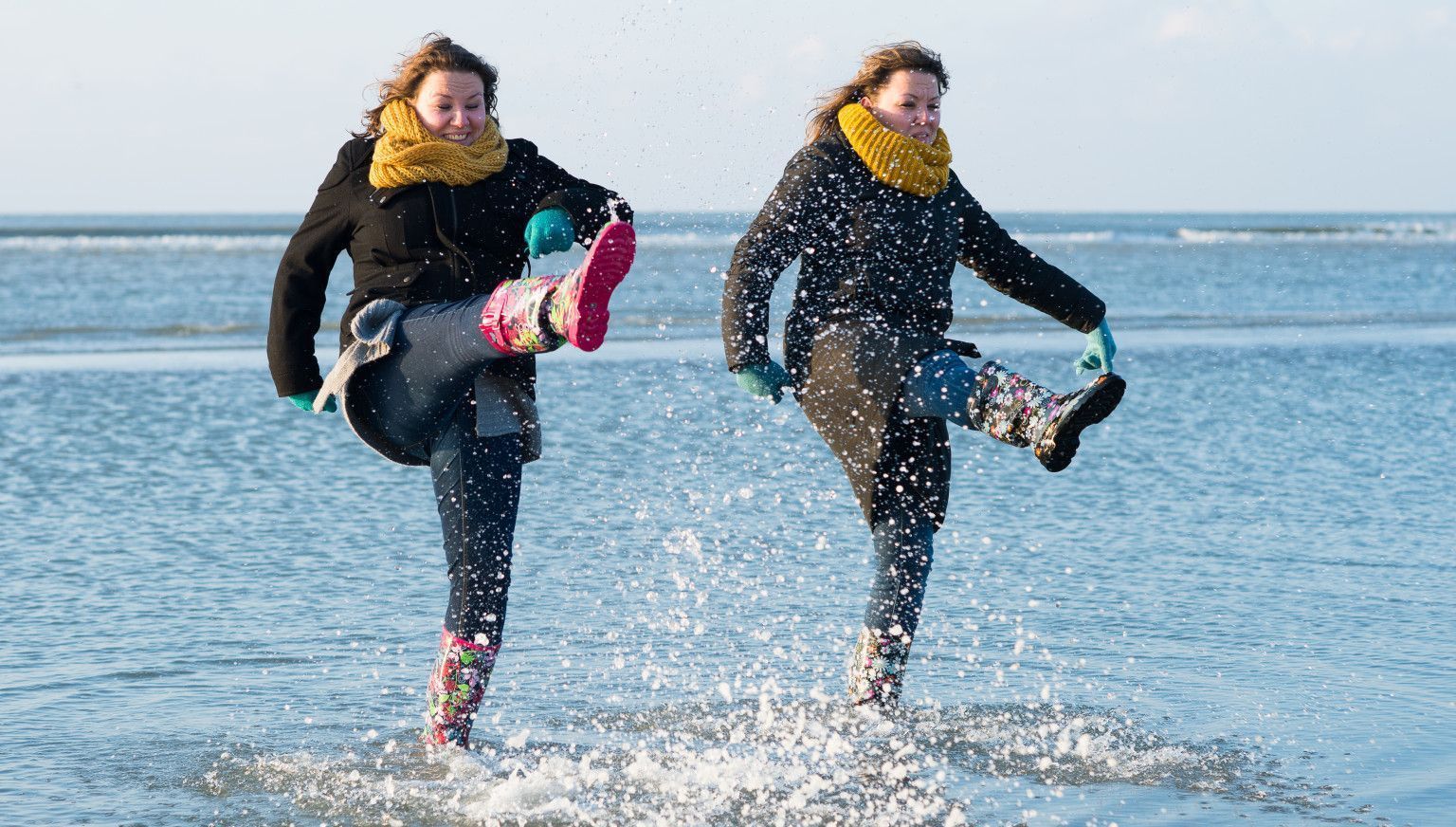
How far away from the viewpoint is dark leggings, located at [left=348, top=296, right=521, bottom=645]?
3.61 m

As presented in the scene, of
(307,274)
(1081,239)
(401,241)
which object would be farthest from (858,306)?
(1081,239)

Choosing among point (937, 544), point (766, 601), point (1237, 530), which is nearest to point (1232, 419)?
point (1237, 530)

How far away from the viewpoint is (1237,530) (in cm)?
655

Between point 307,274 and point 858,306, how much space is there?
1.34 meters

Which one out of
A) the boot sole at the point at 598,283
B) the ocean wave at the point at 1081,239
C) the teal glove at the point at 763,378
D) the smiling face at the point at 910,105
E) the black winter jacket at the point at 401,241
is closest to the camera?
the boot sole at the point at 598,283

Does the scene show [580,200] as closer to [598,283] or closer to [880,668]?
[598,283]

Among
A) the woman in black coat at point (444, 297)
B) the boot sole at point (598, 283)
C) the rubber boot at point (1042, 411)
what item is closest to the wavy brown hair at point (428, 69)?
the woman in black coat at point (444, 297)

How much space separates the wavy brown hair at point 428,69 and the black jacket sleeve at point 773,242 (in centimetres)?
70

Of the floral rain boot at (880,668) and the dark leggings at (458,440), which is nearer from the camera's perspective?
the dark leggings at (458,440)

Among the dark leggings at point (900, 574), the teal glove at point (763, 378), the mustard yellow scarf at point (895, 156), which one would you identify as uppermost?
the mustard yellow scarf at point (895, 156)

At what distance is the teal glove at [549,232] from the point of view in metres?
3.68

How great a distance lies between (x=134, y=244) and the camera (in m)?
37.1

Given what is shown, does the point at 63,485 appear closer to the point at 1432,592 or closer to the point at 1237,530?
the point at 1237,530

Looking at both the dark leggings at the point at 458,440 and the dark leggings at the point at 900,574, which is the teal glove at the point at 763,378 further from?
the dark leggings at the point at 458,440
